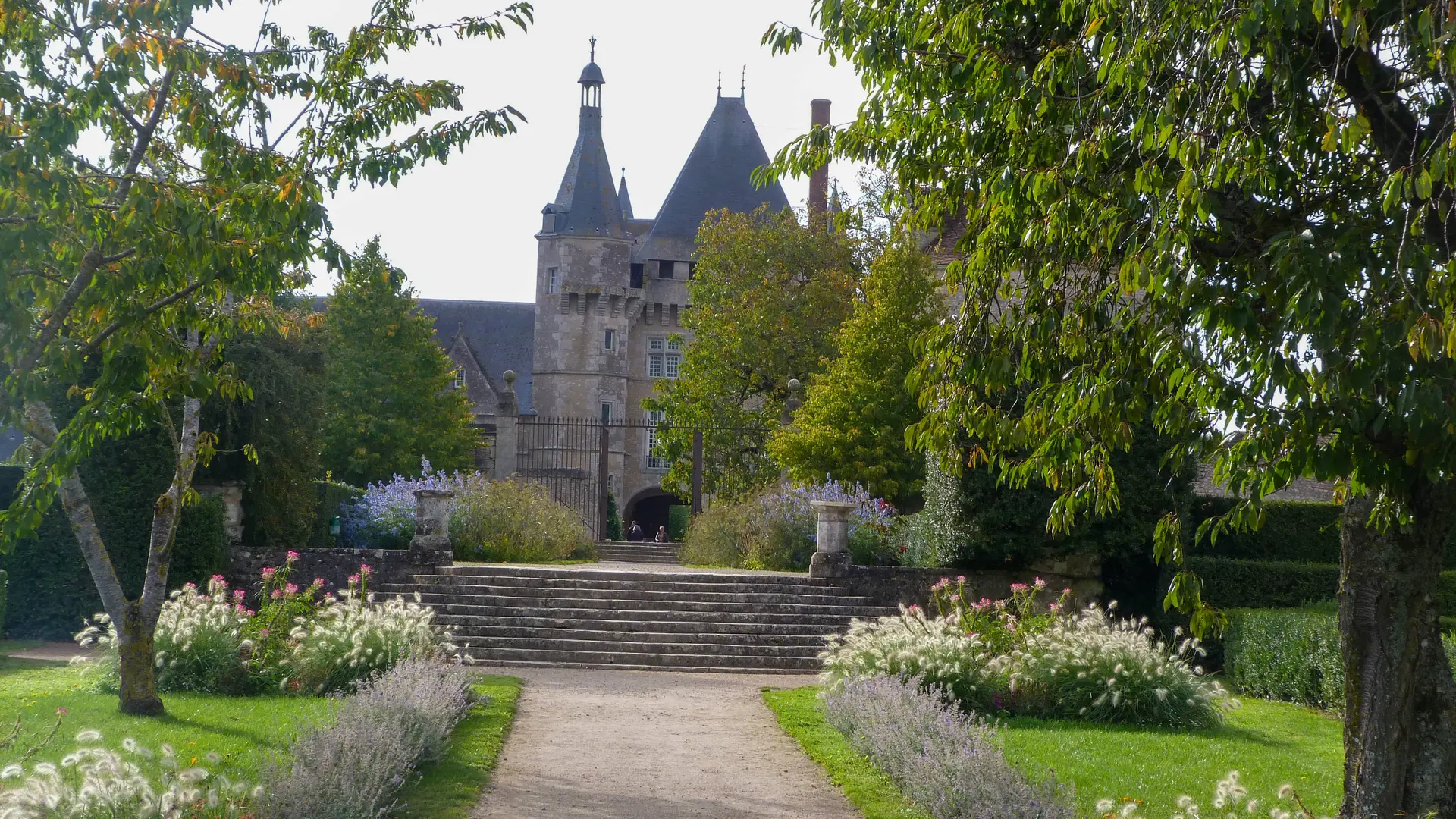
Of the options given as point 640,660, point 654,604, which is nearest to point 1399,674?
point 640,660

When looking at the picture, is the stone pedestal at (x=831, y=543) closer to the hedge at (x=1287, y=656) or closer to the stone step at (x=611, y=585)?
the stone step at (x=611, y=585)

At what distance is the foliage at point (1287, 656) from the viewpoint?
11.3 m

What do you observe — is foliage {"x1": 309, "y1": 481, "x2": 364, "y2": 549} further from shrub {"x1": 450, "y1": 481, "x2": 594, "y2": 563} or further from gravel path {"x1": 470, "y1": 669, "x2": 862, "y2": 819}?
gravel path {"x1": 470, "y1": 669, "x2": 862, "y2": 819}

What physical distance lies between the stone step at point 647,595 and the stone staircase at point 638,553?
7.08m

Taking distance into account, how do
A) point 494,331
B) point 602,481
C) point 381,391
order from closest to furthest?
point 602,481 < point 381,391 < point 494,331

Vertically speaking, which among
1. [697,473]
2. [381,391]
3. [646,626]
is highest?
[381,391]

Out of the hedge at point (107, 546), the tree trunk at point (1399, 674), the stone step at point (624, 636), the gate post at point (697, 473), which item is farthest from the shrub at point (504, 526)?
the tree trunk at point (1399, 674)

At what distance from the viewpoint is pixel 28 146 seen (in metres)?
4.93

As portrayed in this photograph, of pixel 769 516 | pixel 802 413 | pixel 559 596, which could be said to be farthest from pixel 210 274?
pixel 802 413

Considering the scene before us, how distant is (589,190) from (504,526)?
2316 centimetres

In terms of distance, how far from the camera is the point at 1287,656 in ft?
39.4

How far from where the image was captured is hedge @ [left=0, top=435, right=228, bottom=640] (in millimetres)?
14758

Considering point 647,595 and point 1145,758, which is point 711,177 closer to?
point 647,595

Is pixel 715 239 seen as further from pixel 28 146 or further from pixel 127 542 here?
pixel 28 146
